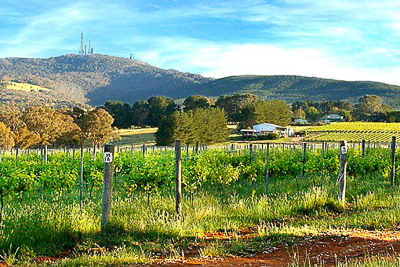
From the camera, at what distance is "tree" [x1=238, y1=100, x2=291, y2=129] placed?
282ft

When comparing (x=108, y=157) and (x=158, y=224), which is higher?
(x=108, y=157)

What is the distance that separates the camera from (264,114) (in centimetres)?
8869

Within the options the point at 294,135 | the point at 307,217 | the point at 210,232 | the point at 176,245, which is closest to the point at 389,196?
the point at 307,217

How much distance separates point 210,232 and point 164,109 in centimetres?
8125

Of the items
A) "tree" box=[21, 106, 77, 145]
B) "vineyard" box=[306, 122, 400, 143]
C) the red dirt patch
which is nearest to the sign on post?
the red dirt patch

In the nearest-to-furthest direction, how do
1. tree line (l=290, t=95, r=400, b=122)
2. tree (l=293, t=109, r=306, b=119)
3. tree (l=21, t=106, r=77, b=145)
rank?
tree (l=21, t=106, r=77, b=145), tree line (l=290, t=95, r=400, b=122), tree (l=293, t=109, r=306, b=119)

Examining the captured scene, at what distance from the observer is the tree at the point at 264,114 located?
282ft

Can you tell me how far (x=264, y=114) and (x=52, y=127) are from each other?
47072 mm

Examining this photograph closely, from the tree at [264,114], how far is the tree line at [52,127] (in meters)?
34.4

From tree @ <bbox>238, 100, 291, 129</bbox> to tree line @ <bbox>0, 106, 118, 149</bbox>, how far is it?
34.4 metres

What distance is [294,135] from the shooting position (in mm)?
76750

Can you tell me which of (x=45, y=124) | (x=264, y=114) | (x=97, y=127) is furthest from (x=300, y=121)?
(x=45, y=124)

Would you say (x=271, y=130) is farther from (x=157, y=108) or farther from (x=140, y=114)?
(x=140, y=114)

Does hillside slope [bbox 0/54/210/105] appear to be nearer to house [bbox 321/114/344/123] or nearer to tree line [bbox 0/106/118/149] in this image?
house [bbox 321/114/344/123]
